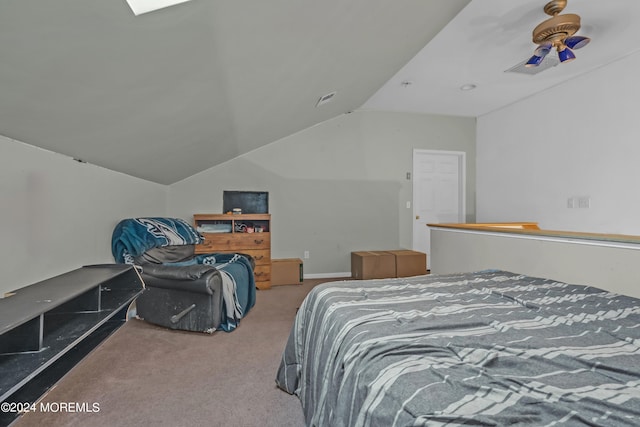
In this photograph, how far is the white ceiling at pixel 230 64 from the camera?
1.11m

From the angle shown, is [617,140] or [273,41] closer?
[273,41]

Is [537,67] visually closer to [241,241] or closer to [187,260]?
[241,241]

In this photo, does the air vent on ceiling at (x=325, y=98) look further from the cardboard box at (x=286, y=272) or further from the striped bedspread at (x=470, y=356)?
the striped bedspread at (x=470, y=356)

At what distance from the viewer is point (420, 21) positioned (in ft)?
7.82

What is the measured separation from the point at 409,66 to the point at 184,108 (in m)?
2.48

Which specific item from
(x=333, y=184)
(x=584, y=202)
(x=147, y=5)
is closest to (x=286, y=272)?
(x=333, y=184)

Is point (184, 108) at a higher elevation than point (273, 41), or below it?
below

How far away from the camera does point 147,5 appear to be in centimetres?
111

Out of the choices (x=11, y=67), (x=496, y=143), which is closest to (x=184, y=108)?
(x=11, y=67)

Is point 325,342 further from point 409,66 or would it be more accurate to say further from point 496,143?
point 496,143

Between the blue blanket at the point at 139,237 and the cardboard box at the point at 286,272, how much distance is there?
138 centimetres

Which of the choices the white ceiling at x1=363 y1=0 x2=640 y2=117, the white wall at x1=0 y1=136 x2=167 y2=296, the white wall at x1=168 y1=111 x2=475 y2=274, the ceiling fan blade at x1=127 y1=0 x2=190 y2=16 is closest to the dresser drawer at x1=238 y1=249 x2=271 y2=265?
the white wall at x1=168 y1=111 x2=475 y2=274

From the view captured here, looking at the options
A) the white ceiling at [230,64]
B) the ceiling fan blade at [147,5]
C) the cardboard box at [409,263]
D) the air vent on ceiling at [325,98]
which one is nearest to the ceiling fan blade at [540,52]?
the white ceiling at [230,64]

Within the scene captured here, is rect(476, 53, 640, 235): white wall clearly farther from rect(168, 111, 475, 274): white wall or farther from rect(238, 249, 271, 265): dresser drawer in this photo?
rect(238, 249, 271, 265): dresser drawer
